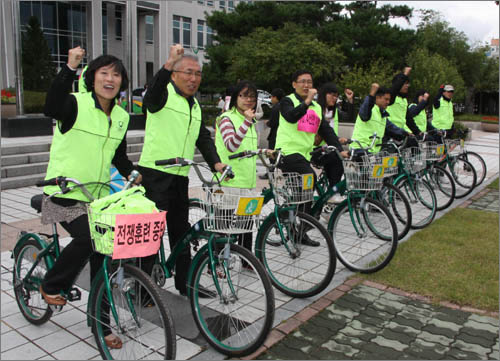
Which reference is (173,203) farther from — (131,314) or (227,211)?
(131,314)

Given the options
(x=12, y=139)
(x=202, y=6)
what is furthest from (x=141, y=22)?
(x=12, y=139)

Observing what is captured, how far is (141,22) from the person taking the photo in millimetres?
36125

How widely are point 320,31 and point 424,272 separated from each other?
57.8ft

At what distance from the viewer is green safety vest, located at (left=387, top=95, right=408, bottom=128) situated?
25.9ft

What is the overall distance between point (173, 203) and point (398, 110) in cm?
527

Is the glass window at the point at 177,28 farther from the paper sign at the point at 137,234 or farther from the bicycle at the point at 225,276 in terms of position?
the paper sign at the point at 137,234

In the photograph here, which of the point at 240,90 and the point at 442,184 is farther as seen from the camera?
the point at 442,184

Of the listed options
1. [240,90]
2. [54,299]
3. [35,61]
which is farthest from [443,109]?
[35,61]

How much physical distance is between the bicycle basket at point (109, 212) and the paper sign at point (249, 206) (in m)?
0.61

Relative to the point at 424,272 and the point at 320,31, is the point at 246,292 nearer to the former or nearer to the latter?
the point at 424,272

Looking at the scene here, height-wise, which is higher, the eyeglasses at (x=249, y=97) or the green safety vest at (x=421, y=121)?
the eyeglasses at (x=249, y=97)

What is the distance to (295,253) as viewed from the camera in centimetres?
431

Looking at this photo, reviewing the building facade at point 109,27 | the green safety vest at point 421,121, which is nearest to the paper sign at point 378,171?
the green safety vest at point 421,121

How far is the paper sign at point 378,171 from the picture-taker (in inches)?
185
